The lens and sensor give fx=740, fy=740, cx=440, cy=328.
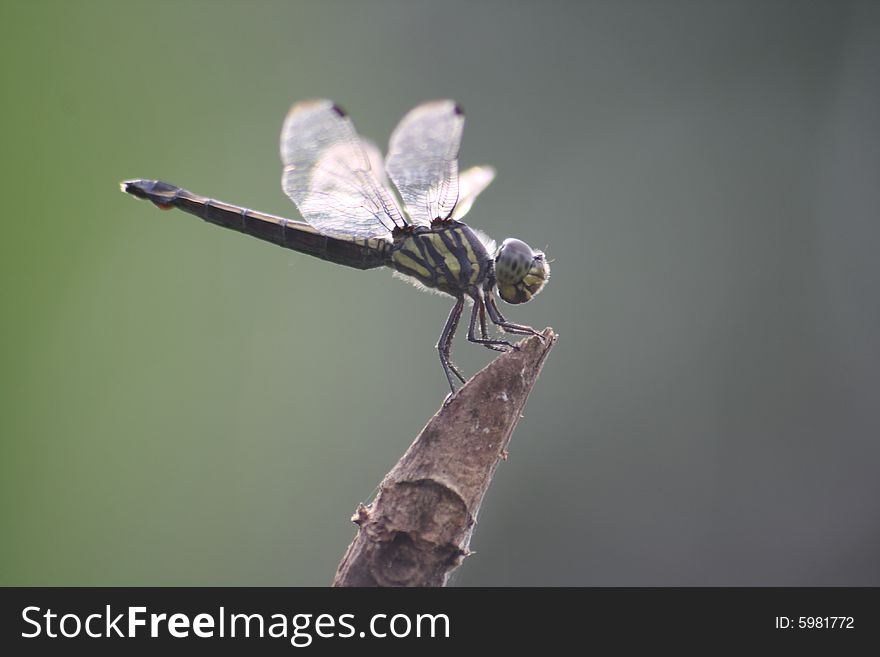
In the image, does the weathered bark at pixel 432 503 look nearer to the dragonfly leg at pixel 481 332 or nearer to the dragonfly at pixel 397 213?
the dragonfly at pixel 397 213

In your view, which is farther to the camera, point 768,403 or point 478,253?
point 768,403

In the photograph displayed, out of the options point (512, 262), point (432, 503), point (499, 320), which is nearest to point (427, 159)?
point (512, 262)

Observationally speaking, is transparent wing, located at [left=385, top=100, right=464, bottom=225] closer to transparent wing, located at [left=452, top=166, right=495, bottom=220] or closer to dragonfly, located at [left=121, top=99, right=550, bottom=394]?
dragonfly, located at [left=121, top=99, right=550, bottom=394]

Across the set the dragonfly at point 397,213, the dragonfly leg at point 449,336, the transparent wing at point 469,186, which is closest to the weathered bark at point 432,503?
the dragonfly at point 397,213

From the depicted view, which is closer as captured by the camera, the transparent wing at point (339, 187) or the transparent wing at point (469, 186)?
the transparent wing at point (339, 187)

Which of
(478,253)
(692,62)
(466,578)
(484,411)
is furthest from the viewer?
(692,62)

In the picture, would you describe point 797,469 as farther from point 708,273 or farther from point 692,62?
point 692,62

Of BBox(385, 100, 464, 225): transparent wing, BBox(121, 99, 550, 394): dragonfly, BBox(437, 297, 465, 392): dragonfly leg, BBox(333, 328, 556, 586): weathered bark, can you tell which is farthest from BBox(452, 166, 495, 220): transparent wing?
BBox(333, 328, 556, 586): weathered bark

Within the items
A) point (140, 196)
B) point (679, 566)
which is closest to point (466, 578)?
point (679, 566)
